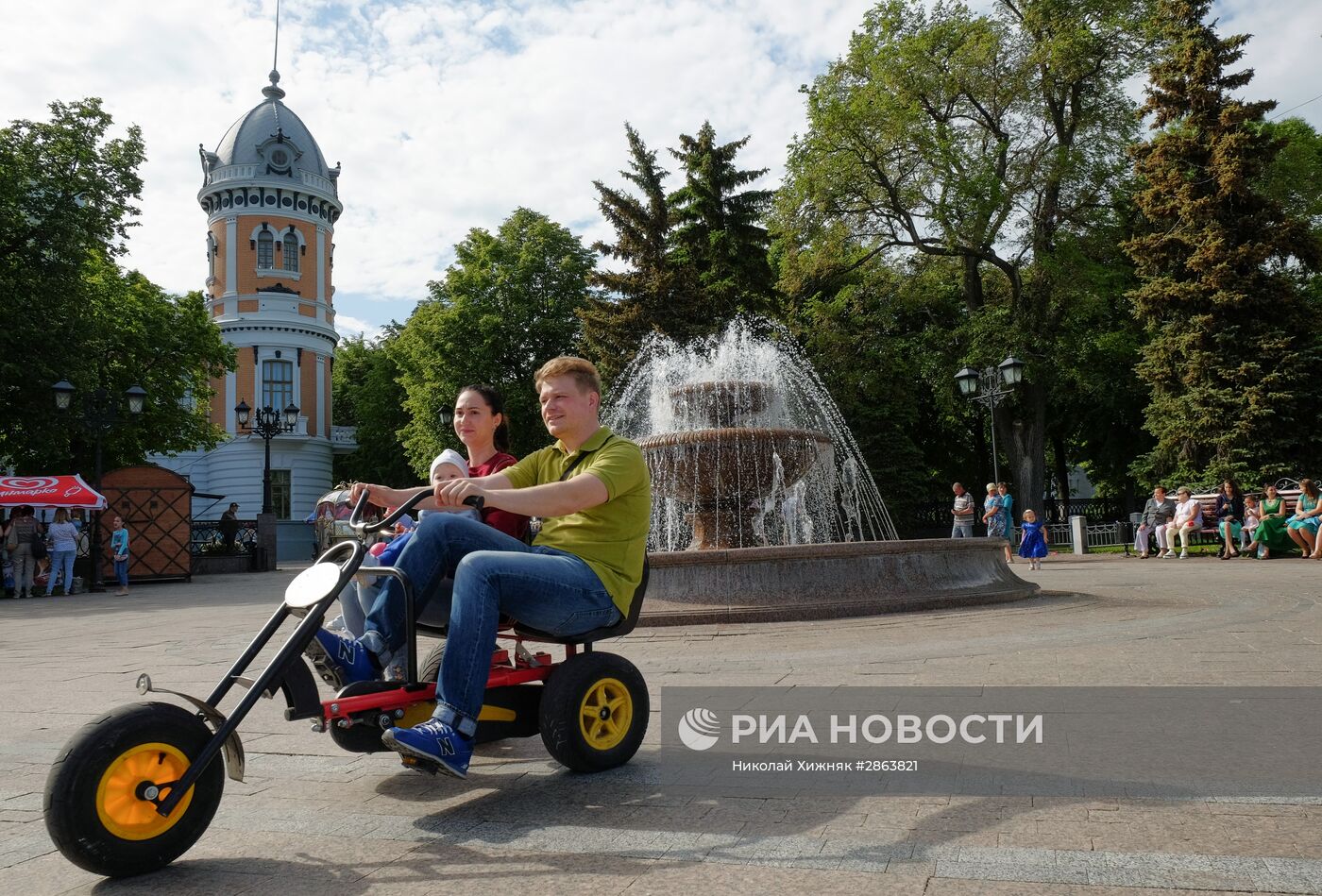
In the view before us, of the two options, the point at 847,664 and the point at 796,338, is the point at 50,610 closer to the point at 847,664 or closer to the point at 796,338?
the point at 847,664

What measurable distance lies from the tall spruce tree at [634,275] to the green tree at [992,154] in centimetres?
472

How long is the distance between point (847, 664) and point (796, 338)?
2766 cm

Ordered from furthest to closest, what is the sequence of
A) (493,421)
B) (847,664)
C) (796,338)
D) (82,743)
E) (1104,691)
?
(796,338) → (847,664) → (1104,691) → (493,421) → (82,743)

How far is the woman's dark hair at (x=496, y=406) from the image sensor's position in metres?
4.79

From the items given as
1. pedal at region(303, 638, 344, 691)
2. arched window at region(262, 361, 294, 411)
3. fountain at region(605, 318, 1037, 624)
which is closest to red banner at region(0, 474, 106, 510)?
fountain at region(605, 318, 1037, 624)

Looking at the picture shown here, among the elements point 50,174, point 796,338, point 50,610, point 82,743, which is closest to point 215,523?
point 50,174

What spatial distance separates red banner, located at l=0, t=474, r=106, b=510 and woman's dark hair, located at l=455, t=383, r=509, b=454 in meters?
18.7

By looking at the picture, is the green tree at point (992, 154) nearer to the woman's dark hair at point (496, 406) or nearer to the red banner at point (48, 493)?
the red banner at point (48, 493)

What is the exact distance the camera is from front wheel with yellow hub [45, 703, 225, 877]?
2684mm

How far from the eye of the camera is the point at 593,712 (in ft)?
12.6

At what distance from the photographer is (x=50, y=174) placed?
25781 mm

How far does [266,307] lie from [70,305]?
24.0 m

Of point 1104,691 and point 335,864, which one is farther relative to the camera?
point 1104,691

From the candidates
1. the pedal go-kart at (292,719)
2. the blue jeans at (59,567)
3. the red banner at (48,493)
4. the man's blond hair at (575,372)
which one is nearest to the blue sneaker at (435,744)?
the pedal go-kart at (292,719)
